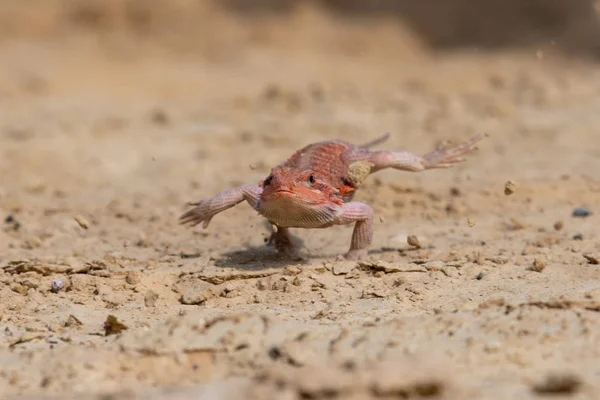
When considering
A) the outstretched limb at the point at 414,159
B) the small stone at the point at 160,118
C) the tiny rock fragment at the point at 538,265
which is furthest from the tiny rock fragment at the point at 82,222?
the small stone at the point at 160,118

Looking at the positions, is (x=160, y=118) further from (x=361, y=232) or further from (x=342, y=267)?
(x=342, y=267)

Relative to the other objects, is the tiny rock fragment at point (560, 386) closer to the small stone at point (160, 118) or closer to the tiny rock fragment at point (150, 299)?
the tiny rock fragment at point (150, 299)

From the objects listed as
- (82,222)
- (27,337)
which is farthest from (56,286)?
(82,222)

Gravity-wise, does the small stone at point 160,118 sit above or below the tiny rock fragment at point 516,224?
below

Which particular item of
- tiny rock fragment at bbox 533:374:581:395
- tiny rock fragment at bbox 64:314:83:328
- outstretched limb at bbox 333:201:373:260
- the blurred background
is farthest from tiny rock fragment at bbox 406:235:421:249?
tiny rock fragment at bbox 533:374:581:395

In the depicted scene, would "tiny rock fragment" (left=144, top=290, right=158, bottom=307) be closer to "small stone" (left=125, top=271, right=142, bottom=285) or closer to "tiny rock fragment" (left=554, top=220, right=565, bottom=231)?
"small stone" (left=125, top=271, right=142, bottom=285)

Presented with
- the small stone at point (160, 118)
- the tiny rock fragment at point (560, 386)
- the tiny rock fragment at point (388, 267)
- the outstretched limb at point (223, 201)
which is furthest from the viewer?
the small stone at point (160, 118)

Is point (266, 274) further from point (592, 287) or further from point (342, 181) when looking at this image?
point (592, 287)
